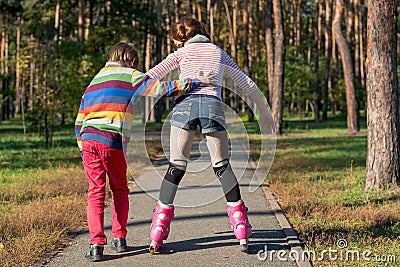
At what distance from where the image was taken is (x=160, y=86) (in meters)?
6.34

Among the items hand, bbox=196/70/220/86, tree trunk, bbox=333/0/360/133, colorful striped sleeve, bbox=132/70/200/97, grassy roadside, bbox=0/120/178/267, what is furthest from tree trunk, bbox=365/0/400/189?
tree trunk, bbox=333/0/360/133

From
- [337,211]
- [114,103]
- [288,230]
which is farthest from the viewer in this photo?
[337,211]

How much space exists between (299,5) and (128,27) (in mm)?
21221

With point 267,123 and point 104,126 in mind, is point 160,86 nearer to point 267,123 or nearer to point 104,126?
point 104,126

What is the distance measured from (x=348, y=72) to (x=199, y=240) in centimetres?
2144

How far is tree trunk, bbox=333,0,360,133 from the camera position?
27656 millimetres

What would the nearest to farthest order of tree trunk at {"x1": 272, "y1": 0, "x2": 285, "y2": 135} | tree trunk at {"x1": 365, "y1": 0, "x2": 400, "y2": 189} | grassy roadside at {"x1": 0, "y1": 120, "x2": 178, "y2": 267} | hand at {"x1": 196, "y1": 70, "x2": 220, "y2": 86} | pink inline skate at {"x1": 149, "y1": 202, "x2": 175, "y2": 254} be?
1. hand at {"x1": 196, "y1": 70, "x2": 220, "y2": 86}
2. pink inline skate at {"x1": 149, "y1": 202, "x2": 175, "y2": 254}
3. grassy roadside at {"x1": 0, "y1": 120, "x2": 178, "y2": 267}
4. tree trunk at {"x1": 365, "y1": 0, "x2": 400, "y2": 189}
5. tree trunk at {"x1": 272, "y1": 0, "x2": 285, "y2": 135}

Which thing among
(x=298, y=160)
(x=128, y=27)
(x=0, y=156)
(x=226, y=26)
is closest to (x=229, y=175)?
(x=298, y=160)

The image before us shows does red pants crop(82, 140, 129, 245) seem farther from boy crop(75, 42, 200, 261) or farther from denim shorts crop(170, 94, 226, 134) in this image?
denim shorts crop(170, 94, 226, 134)

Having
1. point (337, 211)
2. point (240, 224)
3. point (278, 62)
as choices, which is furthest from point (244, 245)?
point (278, 62)

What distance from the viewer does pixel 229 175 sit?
6.63 meters

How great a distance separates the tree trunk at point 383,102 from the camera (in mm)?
10961

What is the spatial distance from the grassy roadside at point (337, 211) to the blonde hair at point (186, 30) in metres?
2.24

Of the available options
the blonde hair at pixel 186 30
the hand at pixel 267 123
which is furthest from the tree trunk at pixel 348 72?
the blonde hair at pixel 186 30
